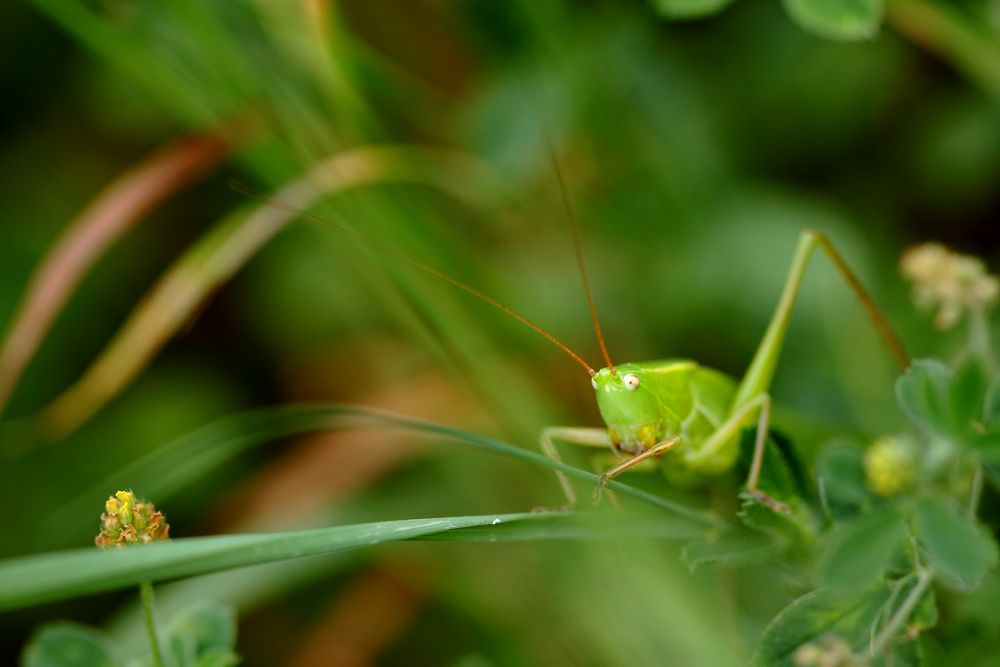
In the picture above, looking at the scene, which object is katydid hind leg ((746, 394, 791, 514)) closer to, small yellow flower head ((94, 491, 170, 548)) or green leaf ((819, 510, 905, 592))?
green leaf ((819, 510, 905, 592))

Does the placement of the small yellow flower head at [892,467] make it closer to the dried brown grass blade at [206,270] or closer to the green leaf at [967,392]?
the green leaf at [967,392]

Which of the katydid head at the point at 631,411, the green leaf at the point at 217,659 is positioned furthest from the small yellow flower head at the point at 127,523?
the katydid head at the point at 631,411

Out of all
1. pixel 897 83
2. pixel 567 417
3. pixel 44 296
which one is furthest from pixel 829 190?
pixel 44 296

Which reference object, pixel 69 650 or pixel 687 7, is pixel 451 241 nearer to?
pixel 687 7

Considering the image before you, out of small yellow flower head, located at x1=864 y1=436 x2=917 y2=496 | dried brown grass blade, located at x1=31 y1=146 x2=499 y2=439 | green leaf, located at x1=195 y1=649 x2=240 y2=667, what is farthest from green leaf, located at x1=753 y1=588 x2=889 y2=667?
dried brown grass blade, located at x1=31 y1=146 x2=499 y2=439

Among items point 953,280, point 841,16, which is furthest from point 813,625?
point 841,16

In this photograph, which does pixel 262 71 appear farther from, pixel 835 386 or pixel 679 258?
pixel 835 386
